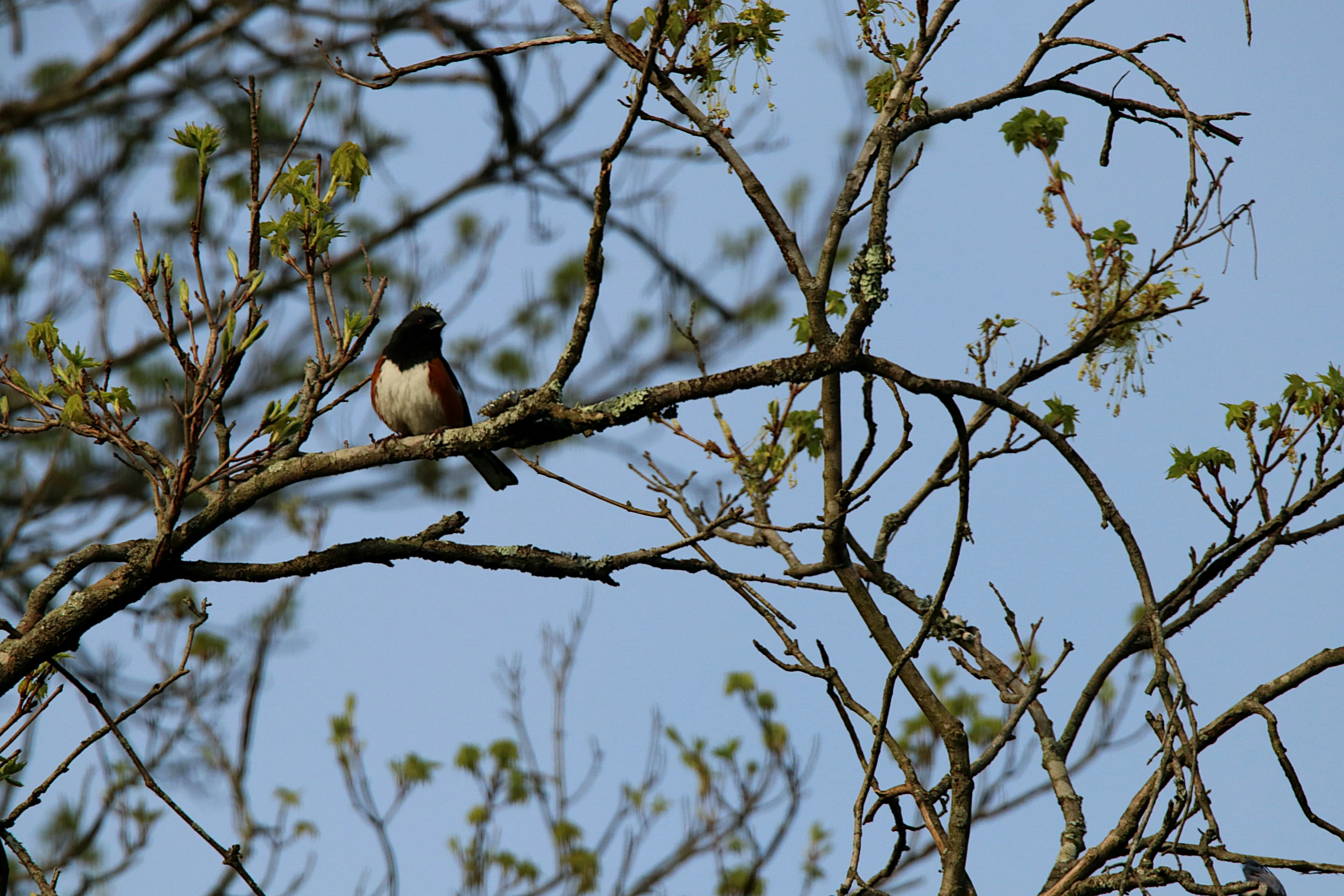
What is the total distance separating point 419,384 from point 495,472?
68 cm

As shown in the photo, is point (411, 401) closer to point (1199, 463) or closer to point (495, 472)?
point (495, 472)

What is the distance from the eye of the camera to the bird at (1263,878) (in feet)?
7.76

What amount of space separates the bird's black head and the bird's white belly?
0.07 meters

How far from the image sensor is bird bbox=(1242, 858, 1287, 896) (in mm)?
2365

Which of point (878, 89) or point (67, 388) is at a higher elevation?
point (878, 89)

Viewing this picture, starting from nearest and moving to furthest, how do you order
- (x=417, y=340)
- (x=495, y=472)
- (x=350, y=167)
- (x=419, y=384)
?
(x=350, y=167), (x=419, y=384), (x=417, y=340), (x=495, y=472)

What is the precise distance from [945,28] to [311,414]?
6.47 feet

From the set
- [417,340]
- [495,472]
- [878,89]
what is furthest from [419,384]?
[878,89]

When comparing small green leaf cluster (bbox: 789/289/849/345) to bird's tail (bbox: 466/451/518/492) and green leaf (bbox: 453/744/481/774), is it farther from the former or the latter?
green leaf (bbox: 453/744/481/774)

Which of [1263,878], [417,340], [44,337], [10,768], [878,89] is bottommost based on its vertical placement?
[1263,878]

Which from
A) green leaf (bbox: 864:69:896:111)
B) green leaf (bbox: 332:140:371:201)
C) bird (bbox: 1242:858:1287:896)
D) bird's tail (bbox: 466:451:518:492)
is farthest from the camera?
bird's tail (bbox: 466:451:518:492)

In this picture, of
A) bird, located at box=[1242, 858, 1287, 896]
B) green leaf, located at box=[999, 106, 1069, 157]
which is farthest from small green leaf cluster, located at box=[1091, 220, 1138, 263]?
bird, located at box=[1242, 858, 1287, 896]

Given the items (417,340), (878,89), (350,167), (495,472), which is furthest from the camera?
(495,472)

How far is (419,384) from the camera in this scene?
5297 millimetres
